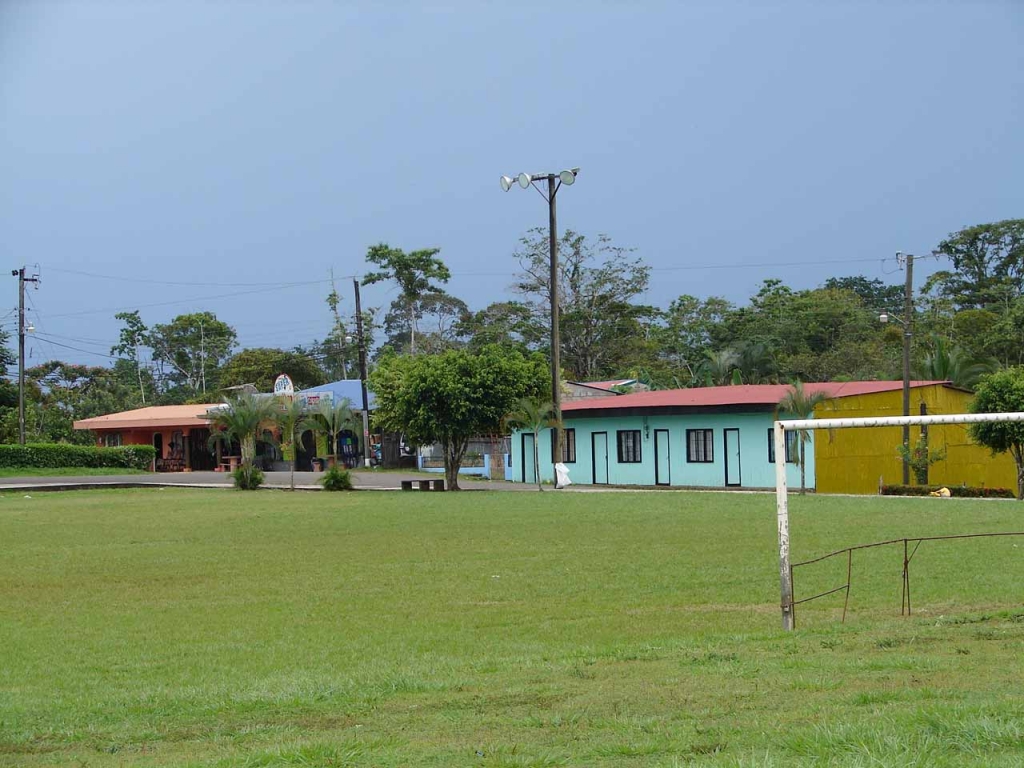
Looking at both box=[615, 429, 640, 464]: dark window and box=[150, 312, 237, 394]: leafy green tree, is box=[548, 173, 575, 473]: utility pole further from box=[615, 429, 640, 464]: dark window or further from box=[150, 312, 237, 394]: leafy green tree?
box=[150, 312, 237, 394]: leafy green tree

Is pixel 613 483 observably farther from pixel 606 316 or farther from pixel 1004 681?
pixel 1004 681

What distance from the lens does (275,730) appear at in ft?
22.3

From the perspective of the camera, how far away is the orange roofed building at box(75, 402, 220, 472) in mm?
60938

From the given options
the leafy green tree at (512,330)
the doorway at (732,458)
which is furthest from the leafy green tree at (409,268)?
the doorway at (732,458)

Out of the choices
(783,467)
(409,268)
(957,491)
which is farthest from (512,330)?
(783,467)

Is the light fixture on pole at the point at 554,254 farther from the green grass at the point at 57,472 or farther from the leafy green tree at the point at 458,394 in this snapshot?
the green grass at the point at 57,472

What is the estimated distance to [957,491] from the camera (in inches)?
1249

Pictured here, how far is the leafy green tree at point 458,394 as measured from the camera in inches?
1502

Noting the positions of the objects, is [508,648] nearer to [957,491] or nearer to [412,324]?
[957,491]

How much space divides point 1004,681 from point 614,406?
3305 cm

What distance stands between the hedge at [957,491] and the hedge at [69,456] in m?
38.7

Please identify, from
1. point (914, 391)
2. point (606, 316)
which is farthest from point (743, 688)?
point (606, 316)

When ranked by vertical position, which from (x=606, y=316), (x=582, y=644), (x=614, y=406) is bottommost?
(x=582, y=644)

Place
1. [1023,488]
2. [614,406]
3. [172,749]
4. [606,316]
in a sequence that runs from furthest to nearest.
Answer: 1. [606,316]
2. [614,406]
3. [1023,488]
4. [172,749]
